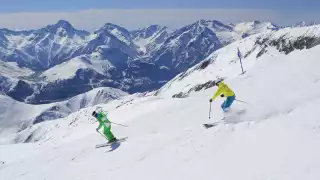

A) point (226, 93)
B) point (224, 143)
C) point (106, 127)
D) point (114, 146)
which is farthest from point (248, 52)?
point (224, 143)

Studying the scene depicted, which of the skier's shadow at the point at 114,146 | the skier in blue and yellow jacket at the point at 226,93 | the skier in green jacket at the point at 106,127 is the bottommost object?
the skier's shadow at the point at 114,146

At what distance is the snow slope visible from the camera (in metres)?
17.7

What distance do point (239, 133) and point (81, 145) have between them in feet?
46.0

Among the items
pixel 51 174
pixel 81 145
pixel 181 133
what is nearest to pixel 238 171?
pixel 181 133

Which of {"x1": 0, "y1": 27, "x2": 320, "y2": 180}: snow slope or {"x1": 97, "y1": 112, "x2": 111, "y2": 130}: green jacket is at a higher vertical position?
{"x1": 97, "y1": 112, "x2": 111, "y2": 130}: green jacket

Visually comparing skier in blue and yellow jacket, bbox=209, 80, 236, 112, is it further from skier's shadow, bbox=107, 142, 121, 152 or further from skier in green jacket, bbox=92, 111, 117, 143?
skier in green jacket, bbox=92, 111, 117, 143

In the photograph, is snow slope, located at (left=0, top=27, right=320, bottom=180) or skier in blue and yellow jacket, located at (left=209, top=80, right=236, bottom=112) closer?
snow slope, located at (left=0, top=27, right=320, bottom=180)

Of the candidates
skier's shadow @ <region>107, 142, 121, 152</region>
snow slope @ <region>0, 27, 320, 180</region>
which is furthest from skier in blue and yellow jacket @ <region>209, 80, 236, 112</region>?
skier's shadow @ <region>107, 142, 121, 152</region>

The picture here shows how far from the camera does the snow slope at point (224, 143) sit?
1767cm

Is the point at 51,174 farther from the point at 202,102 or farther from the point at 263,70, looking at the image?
the point at 263,70

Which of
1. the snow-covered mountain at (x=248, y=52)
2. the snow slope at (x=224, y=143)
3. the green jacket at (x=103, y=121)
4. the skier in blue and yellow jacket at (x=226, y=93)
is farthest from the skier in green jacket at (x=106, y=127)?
the snow-covered mountain at (x=248, y=52)

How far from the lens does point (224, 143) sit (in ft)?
66.9

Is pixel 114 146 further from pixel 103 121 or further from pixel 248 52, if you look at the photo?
pixel 248 52

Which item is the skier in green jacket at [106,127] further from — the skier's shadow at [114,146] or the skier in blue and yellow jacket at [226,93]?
the skier in blue and yellow jacket at [226,93]
